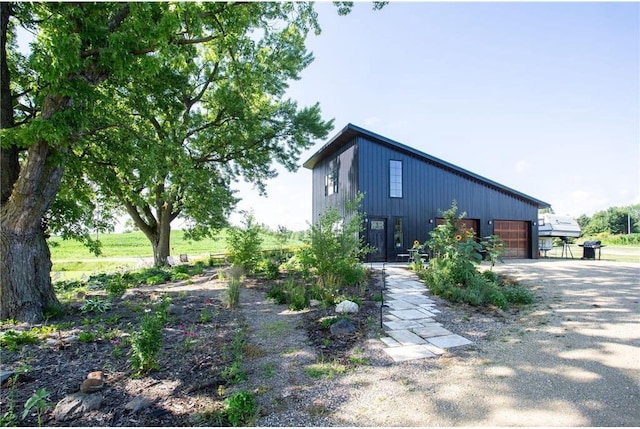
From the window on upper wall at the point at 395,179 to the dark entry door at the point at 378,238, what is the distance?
4.13 feet

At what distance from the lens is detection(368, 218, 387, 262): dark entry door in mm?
12328

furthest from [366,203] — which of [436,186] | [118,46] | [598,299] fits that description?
[118,46]

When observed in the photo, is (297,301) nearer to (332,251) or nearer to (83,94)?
(332,251)

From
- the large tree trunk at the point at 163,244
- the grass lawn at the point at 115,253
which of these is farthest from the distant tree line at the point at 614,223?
the large tree trunk at the point at 163,244

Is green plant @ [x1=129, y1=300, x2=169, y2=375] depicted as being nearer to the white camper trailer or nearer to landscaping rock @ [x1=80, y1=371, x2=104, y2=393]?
landscaping rock @ [x1=80, y1=371, x2=104, y2=393]

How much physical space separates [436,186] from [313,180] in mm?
7147

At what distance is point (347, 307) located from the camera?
207 inches

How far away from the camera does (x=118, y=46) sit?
4500mm

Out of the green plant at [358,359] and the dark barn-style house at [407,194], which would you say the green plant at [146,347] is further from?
the dark barn-style house at [407,194]

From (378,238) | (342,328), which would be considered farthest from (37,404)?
(378,238)

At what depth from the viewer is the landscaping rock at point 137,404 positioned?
8.20ft

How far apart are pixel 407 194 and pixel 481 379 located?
1049cm

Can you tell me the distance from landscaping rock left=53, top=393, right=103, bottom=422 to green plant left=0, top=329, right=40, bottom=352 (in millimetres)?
2097

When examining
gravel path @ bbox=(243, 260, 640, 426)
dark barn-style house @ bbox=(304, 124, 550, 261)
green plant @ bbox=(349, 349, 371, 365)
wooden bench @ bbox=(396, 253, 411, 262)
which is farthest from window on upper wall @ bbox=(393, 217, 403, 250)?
green plant @ bbox=(349, 349, 371, 365)
